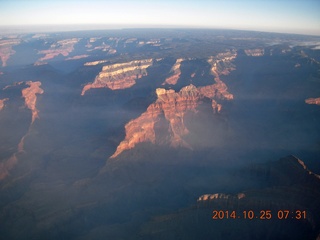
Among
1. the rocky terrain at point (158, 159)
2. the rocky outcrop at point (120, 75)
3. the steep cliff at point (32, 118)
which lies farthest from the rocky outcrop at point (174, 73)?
the steep cliff at point (32, 118)

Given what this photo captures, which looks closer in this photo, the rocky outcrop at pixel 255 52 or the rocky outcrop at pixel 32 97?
the rocky outcrop at pixel 32 97

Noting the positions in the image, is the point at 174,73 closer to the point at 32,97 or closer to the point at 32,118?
the point at 32,97

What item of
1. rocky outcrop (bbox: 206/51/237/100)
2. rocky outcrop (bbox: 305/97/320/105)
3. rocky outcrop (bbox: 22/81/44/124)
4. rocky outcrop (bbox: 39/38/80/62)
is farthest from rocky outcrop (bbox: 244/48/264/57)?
rocky outcrop (bbox: 39/38/80/62)

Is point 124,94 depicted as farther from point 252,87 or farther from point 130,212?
point 130,212

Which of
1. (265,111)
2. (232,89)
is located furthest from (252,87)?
(265,111)

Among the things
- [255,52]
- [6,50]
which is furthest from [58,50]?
[255,52]
